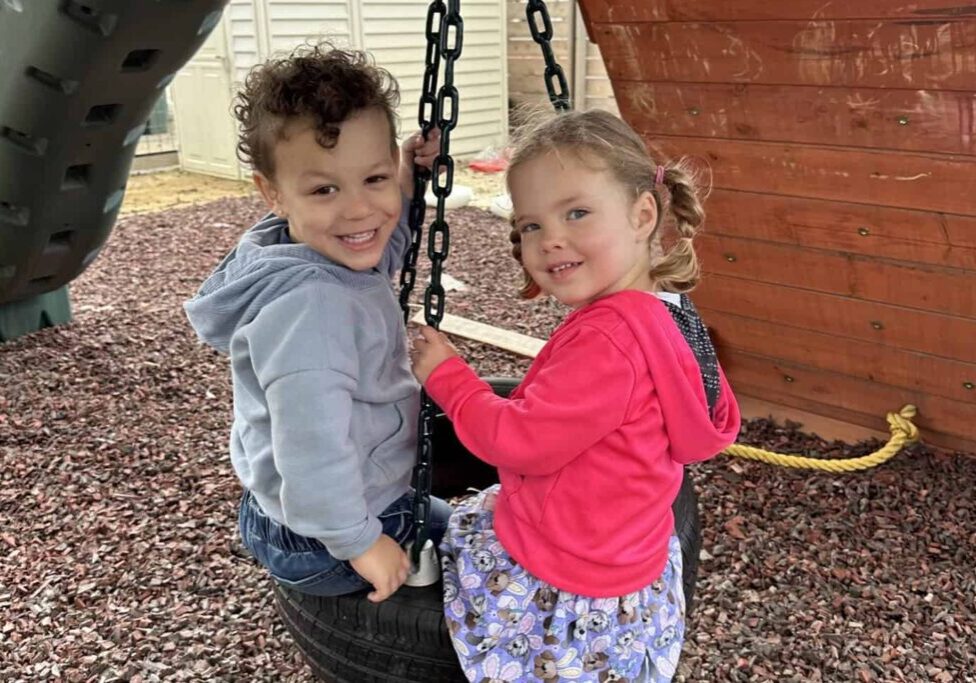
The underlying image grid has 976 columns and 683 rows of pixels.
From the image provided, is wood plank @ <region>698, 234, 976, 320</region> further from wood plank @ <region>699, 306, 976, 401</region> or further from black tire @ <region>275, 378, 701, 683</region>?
black tire @ <region>275, 378, 701, 683</region>

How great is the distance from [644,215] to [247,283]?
0.68 m

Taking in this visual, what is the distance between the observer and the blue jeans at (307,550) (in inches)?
64.6

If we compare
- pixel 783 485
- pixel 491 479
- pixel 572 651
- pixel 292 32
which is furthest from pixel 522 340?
pixel 292 32

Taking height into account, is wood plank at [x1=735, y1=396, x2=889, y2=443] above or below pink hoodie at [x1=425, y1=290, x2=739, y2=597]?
below

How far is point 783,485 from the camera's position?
11.7ft

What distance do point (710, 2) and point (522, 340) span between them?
2277 mm

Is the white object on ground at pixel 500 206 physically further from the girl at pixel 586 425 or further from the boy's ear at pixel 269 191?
the girl at pixel 586 425

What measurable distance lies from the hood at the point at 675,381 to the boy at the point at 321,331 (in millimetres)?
440

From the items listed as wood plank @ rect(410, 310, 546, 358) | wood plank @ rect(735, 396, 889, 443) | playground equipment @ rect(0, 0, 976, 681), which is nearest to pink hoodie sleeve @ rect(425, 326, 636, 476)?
playground equipment @ rect(0, 0, 976, 681)

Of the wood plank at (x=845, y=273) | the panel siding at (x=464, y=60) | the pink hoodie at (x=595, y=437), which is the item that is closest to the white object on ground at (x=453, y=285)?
the wood plank at (x=845, y=273)

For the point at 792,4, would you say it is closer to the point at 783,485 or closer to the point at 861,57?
the point at 861,57

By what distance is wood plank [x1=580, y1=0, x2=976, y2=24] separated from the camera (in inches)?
106

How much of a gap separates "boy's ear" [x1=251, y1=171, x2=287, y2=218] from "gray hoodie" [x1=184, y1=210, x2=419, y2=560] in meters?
0.07

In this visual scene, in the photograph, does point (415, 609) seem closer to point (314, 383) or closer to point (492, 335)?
point (314, 383)
